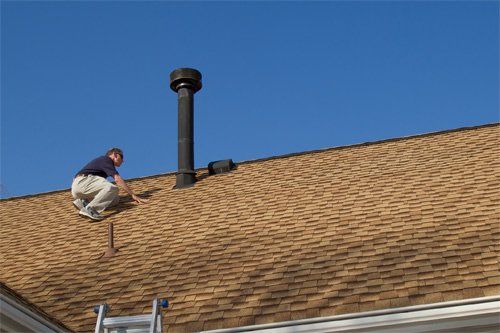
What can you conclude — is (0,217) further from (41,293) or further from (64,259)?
(41,293)

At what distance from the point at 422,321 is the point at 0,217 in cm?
743

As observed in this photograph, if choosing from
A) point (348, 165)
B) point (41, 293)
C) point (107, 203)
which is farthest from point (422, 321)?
point (107, 203)

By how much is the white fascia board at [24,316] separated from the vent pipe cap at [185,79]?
22.5ft

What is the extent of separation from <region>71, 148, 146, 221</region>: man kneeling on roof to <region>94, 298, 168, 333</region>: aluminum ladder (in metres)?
3.96

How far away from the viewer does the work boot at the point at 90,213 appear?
1058 centimetres

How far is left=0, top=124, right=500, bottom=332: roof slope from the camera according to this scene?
7.00m

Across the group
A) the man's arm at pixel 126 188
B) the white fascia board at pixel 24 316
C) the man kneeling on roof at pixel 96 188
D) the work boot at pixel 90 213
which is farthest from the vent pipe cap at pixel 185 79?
the white fascia board at pixel 24 316

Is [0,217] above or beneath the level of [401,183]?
above

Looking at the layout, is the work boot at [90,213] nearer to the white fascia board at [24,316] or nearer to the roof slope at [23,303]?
the roof slope at [23,303]

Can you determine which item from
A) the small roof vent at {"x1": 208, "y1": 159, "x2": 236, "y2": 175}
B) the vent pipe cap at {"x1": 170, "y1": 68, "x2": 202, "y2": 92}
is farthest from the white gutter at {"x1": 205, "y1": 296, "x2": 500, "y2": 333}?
the vent pipe cap at {"x1": 170, "y1": 68, "x2": 202, "y2": 92}

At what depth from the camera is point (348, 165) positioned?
36.6 feet

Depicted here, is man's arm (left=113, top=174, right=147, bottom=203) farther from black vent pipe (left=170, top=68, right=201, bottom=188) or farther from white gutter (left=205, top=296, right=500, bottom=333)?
white gutter (left=205, top=296, right=500, bottom=333)

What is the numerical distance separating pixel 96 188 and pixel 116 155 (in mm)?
747

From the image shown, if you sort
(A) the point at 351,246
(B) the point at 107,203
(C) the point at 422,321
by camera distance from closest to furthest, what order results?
(C) the point at 422,321 < (A) the point at 351,246 < (B) the point at 107,203
